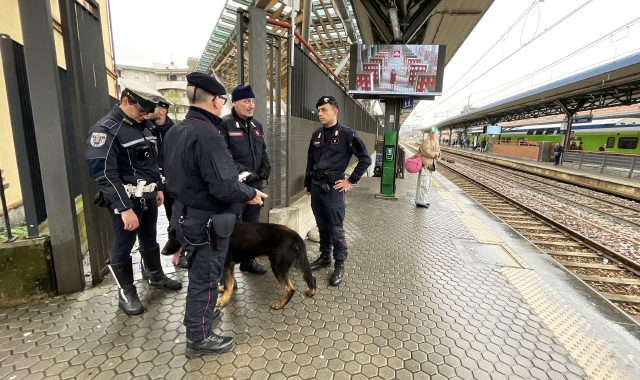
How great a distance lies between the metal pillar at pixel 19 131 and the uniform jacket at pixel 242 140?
1737 mm

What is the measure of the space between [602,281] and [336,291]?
14.0 ft

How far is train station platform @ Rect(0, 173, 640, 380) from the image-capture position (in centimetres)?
204

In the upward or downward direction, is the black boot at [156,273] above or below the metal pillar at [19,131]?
below

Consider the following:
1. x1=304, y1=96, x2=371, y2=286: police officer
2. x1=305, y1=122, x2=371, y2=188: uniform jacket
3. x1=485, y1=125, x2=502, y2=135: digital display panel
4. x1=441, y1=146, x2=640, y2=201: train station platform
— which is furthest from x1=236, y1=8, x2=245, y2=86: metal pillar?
x1=485, y1=125, x2=502, y2=135: digital display panel

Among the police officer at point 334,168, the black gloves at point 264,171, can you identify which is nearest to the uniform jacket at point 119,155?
the black gloves at point 264,171

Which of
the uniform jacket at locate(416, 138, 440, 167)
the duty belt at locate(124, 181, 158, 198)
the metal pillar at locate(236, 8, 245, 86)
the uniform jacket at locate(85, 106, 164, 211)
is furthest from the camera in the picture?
the uniform jacket at locate(416, 138, 440, 167)

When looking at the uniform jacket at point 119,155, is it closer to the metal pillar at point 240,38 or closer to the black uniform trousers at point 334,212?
the metal pillar at point 240,38

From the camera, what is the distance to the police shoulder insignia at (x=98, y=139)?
89.2 inches

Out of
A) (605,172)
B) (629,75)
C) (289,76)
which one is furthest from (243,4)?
(605,172)

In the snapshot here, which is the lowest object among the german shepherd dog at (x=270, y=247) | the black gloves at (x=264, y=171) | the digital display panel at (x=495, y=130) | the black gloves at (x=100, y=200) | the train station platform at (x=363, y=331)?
the train station platform at (x=363, y=331)

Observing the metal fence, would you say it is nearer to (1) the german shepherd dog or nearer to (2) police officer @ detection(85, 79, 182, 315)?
(1) the german shepherd dog

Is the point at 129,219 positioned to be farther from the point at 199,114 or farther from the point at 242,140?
the point at 242,140

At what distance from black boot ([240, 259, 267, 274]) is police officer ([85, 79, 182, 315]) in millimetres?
1161

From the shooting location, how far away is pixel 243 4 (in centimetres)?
1101
